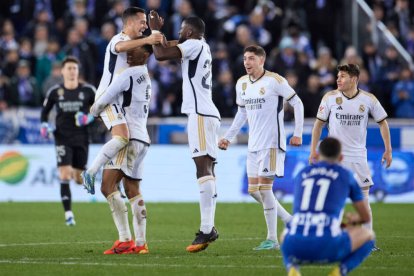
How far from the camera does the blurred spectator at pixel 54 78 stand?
83.9 feet

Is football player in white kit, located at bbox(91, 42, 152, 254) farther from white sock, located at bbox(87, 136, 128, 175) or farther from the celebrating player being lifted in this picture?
the celebrating player being lifted

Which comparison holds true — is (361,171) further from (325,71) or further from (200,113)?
(325,71)

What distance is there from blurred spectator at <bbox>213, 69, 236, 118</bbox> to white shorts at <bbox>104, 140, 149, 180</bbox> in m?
12.3

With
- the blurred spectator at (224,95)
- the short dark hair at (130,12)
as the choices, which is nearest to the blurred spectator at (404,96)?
the blurred spectator at (224,95)

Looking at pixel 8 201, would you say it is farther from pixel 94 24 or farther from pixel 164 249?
pixel 164 249

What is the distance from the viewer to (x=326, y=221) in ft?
30.1

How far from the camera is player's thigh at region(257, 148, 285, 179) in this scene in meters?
13.7

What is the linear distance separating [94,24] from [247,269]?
18.1 m

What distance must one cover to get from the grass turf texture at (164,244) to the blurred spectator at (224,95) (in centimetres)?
414

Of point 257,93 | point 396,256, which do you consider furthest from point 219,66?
point 396,256

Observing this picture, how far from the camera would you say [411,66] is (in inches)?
1063

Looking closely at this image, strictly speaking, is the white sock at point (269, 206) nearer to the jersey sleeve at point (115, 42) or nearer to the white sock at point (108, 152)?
the white sock at point (108, 152)

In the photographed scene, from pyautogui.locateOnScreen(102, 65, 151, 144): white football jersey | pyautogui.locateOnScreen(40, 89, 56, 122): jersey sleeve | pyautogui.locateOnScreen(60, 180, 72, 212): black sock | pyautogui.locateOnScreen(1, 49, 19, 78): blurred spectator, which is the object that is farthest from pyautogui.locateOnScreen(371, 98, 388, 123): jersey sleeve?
pyautogui.locateOnScreen(1, 49, 19, 78): blurred spectator

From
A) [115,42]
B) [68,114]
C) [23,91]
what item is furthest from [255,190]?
[23,91]
